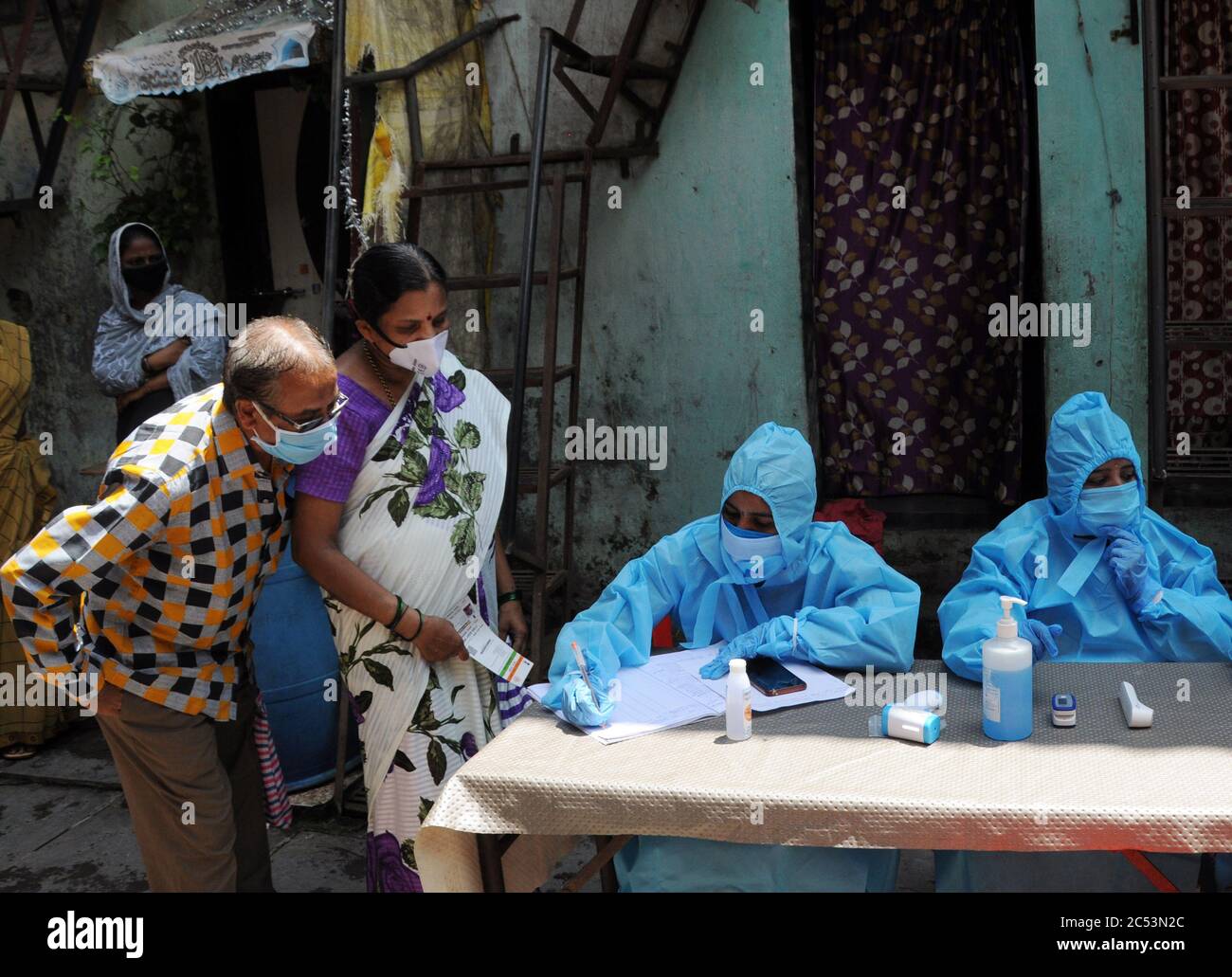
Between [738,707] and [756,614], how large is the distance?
24.1 inches

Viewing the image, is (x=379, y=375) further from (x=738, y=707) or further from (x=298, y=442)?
(x=738, y=707)

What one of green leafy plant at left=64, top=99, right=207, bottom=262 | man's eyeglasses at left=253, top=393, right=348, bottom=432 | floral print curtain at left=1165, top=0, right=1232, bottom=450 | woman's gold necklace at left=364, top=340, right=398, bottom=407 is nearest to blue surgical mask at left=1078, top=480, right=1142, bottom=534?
floral print curtain at left=1165, top=0, right=1232, bottom=450

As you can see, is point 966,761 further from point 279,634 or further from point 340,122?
point 340,122

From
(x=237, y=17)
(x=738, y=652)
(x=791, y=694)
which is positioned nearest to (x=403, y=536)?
(x=738, y=652)

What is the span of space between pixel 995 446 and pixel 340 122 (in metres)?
2.81

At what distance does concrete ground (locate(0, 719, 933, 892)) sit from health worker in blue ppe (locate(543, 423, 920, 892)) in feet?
3.02

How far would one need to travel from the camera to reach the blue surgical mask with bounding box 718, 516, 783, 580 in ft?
8.82

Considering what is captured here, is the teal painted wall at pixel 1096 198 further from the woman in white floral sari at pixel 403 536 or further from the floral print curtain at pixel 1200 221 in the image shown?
the woman in white floral sari at pixel 403 536

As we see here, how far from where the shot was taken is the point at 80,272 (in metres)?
5.85

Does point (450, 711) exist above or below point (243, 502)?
below

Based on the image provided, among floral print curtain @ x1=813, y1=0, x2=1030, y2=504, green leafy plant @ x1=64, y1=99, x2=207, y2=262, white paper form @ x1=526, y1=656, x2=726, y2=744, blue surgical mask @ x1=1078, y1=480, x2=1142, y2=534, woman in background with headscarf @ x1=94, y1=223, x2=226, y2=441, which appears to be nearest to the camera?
white paper form @ x1=526, y1=656, x2=726, y2=744

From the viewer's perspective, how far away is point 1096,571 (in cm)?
284

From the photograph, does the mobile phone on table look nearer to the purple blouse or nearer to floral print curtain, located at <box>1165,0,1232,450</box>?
the purple blouse
